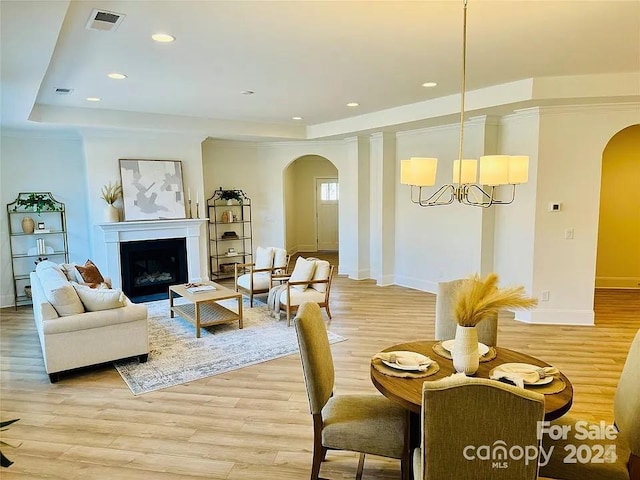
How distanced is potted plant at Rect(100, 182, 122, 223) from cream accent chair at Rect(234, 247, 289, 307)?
6.87ft

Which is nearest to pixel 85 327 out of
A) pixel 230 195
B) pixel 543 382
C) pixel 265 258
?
pixel 265 258

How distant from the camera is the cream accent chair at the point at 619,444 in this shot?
1.97 m

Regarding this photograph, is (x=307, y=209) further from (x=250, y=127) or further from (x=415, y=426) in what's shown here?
(x=415, y=426)

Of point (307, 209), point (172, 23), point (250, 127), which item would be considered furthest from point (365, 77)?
point (307, 209)

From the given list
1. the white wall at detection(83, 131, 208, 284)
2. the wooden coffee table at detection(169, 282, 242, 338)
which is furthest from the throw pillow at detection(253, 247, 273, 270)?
the white wall at detection(83, 131, 208, 284)

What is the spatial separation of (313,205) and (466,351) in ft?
32.1

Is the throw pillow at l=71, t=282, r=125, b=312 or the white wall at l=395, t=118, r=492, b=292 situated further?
the white wall at l=395, t=118, r=492, b=292

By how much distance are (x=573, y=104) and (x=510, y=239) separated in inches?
73.2

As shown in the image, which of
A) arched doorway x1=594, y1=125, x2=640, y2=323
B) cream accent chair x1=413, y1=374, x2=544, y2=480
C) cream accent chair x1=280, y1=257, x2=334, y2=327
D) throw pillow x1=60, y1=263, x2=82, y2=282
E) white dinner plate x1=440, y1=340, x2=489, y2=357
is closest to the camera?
cream accent chair x1=413, y1=374, x2=544, y2=480

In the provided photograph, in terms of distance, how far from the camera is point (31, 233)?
662 centimetres

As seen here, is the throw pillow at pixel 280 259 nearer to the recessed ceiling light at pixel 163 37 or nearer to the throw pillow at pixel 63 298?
the throw pillow at pixel 63 298

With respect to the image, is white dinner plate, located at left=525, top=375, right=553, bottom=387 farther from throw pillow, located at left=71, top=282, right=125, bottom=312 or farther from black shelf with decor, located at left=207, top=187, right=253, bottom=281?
black shelf with decor, located at left=207, top=187, right=253, bottom=281

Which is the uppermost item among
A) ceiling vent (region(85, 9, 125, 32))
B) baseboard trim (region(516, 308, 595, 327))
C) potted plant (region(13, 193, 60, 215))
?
ceiling vent (region(85, 9, 125, 32))

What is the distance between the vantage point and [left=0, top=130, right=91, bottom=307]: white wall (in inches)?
260
